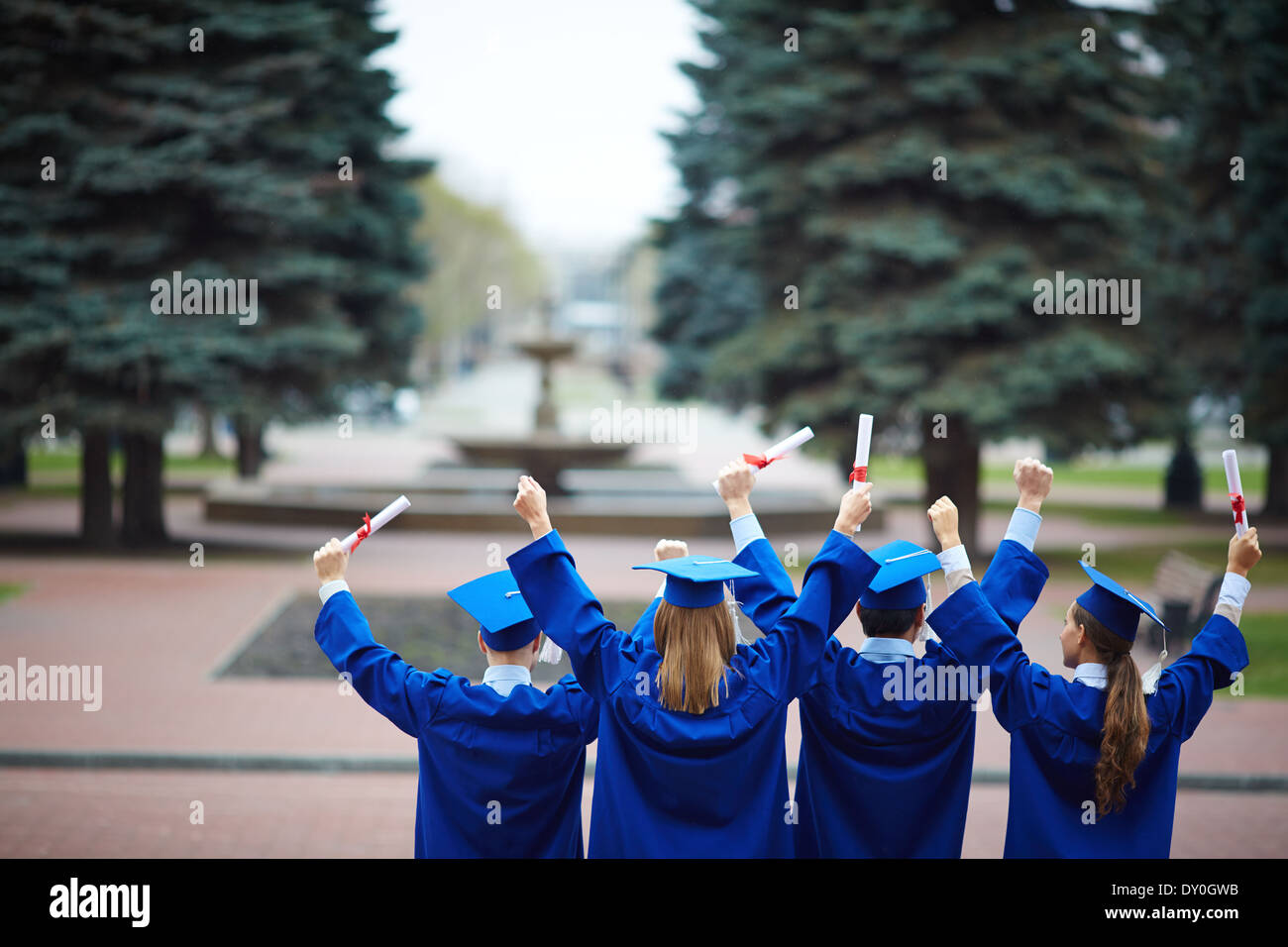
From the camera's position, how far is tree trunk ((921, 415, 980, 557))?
56.6 feet

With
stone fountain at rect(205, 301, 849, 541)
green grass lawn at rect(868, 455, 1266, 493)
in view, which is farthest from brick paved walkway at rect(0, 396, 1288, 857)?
green grass lawn at rect(868, 455, 1266, 493)

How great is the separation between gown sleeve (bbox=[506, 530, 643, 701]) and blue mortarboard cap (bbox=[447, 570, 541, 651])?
0.06 m

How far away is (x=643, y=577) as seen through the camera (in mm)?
16438

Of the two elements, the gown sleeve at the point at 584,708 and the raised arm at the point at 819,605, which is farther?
the gown sleeve at the point at 584,708

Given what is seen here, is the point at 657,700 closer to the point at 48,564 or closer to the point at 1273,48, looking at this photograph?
the point at 48,564

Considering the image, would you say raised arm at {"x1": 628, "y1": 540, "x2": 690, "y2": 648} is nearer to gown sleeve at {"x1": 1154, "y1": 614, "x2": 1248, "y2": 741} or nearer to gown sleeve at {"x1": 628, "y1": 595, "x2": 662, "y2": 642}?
gown sleeve at {"x1": 628, "y1": 595, "x2": 662, "y2": 642}

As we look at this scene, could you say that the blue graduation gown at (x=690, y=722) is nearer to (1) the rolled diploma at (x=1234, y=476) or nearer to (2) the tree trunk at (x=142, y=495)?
(1) the rolled diploma at (x=1234, y=476)

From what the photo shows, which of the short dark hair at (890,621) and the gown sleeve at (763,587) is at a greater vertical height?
the gown sleeve at (763,587)

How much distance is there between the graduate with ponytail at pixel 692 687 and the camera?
3633 mm

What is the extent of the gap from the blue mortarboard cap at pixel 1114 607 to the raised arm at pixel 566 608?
4.69 ft

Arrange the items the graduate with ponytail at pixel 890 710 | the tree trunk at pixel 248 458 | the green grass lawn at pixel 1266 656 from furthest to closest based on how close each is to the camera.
→ the tree trunk at pixel 248 458
the green grass lawn at pixel 1266 656
the graduate with ponytail at pixel 890 710

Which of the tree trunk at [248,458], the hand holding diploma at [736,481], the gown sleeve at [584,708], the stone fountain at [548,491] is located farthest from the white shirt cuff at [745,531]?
the tree trunk at [248,458]

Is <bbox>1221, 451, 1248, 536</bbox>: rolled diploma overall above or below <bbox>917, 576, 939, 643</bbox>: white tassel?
above
